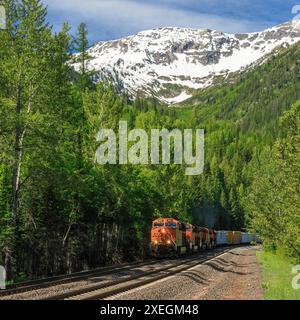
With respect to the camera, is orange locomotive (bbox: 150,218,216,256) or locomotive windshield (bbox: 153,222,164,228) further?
locomotive windshield (bbox: 153,222,164,228)

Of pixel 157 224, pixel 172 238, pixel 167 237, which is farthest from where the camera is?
pixel 157 224

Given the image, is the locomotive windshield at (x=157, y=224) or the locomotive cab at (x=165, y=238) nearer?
the locomotive cab at (x=165, y=238)

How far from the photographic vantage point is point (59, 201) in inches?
1344

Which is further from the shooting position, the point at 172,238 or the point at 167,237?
the point at 172,238

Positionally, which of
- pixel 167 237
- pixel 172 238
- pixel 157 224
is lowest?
pixel 172 238

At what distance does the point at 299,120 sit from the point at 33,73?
1500 centimetres

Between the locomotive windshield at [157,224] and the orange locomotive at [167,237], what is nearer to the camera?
the orange locomotive at [167,237]

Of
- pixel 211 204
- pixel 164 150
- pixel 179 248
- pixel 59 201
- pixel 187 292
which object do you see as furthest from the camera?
pixel 211 204

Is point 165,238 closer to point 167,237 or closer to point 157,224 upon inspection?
point 167,237

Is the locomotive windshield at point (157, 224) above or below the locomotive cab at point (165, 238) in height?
above

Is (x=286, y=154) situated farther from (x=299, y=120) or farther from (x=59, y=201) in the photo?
(x=59, y=201)

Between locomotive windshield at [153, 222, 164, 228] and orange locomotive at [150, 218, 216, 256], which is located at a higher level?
locomotive windshield at [153, 222, 164, 228]

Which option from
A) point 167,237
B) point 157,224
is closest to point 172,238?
point 167,237
